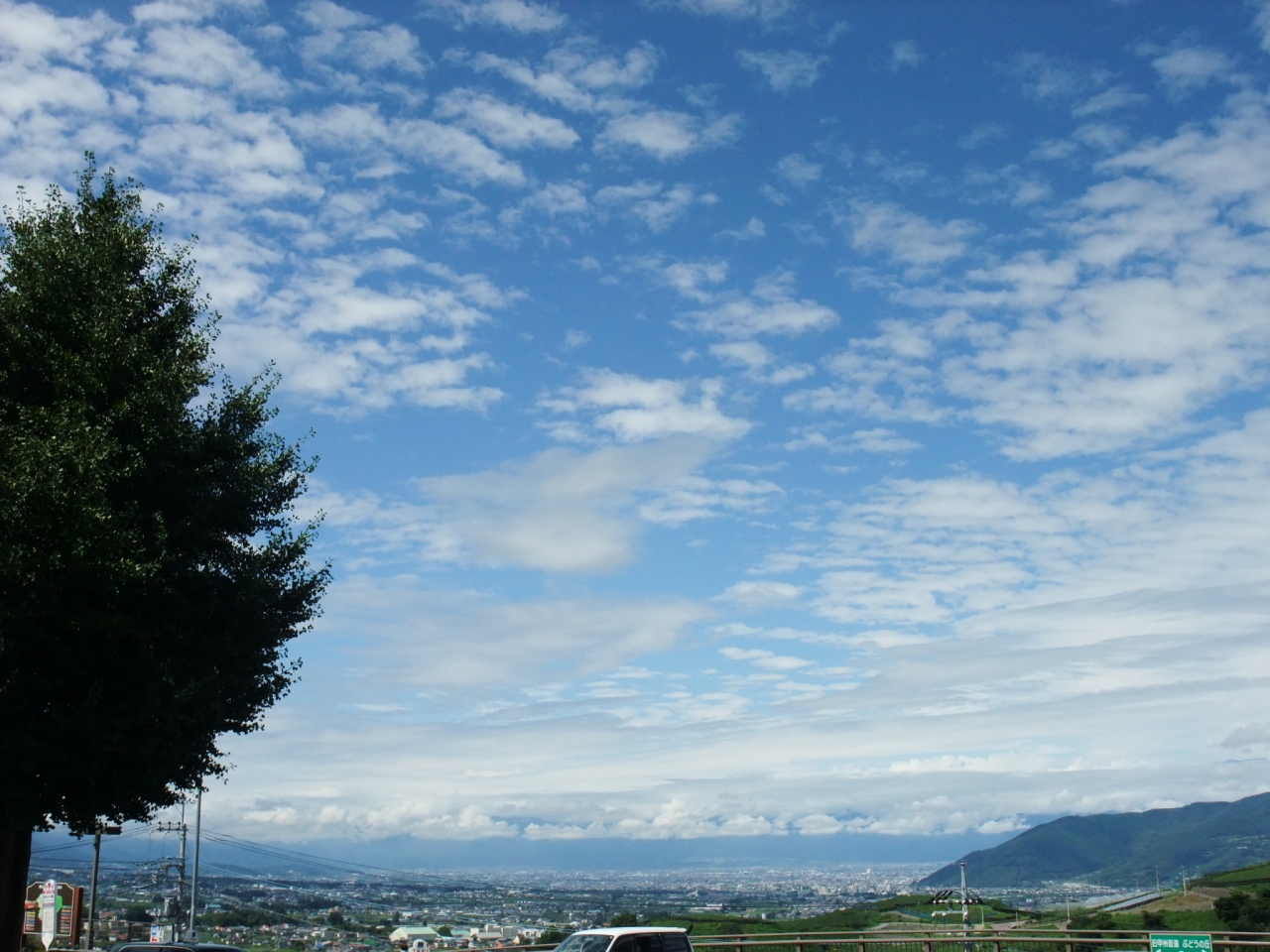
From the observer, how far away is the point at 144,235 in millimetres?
21141

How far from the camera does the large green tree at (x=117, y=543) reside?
1627cm

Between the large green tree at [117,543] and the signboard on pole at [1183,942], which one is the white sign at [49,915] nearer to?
the large green tree at [117,543]

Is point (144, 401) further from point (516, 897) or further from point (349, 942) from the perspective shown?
point (516, 897)

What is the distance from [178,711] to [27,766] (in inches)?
89.4

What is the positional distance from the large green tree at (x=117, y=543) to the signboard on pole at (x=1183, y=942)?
19.0 metres

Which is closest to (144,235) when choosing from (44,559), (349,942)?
(44,559)

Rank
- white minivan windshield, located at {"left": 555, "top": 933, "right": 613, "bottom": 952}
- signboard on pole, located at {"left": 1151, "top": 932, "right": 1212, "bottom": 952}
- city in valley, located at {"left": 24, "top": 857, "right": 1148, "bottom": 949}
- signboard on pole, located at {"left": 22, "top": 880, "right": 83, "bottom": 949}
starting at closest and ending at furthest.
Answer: white minivan windshield, located at {"left": 555, "top": 933, "right": 613, "bottom": 952}, signboard on pole, located at {"left": 1151, "top": 932, "right": 1212, "bottom": 952}, signboard on pole, located at {"left": 22, "top": 880, "right": 83, "bottom": 949}, city in valley, located at {"left": 24, "top": 857, "right": 1148, "bottom": 949}

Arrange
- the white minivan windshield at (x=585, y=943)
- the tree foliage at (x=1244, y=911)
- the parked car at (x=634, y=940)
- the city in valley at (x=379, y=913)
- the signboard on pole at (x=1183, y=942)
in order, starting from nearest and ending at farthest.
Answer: the parked car at (x=634, y=940) → the white minivan windshield at (x=585, y=943) → the signboard on pole at (x=1183, y=942) → the city in valley at (x=379, y=913) → the tree foliage at (x=1244, y=911)

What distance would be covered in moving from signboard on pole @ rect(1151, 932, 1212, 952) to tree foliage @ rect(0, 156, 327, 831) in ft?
62.3

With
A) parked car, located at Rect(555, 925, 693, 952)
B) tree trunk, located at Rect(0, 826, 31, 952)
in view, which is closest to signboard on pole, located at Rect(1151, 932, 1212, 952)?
parked car, located at Rect(555, 925, 693, 952)

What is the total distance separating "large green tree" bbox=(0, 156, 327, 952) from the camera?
1627 cm

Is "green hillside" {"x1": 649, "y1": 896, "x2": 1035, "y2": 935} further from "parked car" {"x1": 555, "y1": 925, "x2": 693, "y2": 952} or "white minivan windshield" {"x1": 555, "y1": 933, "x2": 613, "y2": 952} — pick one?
"parked car" {"x1": 555, "y1": 925, "x2": 693, "y2": 952}

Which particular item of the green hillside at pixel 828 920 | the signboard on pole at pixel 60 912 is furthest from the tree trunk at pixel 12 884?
the signboard on pole at pixel 60 912

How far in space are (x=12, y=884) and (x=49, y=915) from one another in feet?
105
